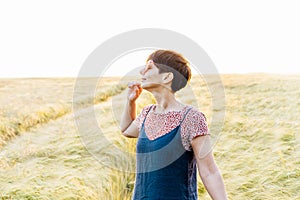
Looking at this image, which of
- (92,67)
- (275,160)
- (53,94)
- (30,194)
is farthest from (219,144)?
(53,94)

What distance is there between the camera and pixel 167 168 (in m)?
1.91

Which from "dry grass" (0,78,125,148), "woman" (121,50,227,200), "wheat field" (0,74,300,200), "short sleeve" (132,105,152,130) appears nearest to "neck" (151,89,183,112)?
"woman" (121,50,227,200)

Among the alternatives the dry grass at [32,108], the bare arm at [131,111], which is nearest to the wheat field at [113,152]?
the dry grass at [32,108]

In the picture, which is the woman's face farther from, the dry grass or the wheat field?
the dry grass

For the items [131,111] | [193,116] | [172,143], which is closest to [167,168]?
[172,143]

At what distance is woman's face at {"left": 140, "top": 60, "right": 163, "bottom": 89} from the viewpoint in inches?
75.8

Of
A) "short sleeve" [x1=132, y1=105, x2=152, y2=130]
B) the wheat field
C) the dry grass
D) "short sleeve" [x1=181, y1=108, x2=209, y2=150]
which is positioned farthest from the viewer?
the dry grass

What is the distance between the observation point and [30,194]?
3703 millimetres

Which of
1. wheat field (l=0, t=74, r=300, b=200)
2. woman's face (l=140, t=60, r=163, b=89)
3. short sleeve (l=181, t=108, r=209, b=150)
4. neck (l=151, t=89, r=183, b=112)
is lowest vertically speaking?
wheat field (l=0, t=74, r=300, b=200)

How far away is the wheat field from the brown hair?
39 cm

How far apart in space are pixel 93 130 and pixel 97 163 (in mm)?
1863

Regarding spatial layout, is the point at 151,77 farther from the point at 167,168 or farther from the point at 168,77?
the point at 167,168

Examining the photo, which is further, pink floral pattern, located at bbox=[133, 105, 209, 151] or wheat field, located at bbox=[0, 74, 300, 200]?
wheat field, located at bbox=[0, 74, 300, 200]

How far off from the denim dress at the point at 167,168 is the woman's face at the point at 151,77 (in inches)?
7.2
